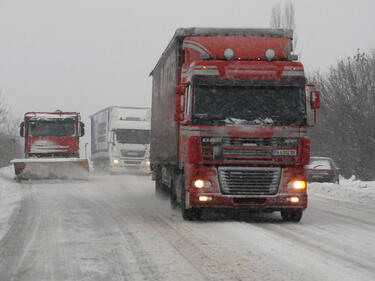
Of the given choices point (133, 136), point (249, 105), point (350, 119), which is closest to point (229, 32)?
point (249, 105)

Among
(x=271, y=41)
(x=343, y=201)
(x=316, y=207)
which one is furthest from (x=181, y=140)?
(x=343, y=201)

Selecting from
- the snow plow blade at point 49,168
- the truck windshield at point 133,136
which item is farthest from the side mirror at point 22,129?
the truck windshield at point 133,136

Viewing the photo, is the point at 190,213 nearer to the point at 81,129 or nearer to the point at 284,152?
the point at 284,152

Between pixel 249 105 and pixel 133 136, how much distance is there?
2226 cm

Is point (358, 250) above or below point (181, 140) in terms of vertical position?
below

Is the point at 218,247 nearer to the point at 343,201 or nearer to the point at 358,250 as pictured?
the point at 358,250

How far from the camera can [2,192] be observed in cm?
2245

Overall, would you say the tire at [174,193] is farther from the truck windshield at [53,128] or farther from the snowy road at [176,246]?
the truck windshield at [53,128]

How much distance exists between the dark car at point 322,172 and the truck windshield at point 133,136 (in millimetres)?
8712

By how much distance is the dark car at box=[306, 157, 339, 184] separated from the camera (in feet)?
96.3

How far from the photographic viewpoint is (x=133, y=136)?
34812mm

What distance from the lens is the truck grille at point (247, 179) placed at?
12797 millimetres

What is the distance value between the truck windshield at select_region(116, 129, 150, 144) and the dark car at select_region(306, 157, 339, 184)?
343 inches

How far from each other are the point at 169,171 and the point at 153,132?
371 cm
